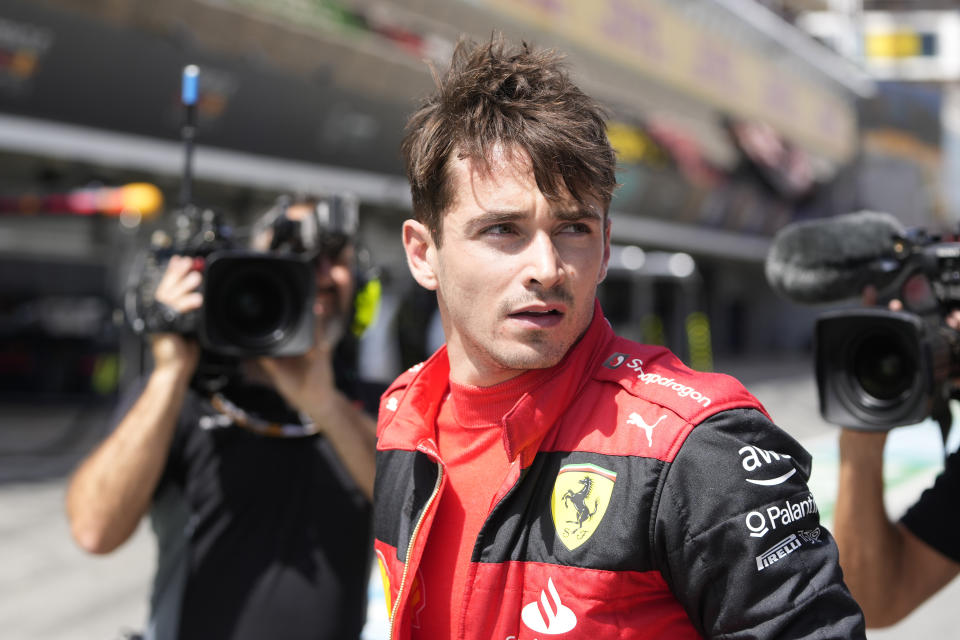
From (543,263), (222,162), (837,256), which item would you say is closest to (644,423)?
(543,263)

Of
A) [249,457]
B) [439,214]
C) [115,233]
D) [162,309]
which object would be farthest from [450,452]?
[115,233]

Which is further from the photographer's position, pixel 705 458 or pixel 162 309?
pixel 162 309

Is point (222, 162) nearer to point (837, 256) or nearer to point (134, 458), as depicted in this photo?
point (134, 458)

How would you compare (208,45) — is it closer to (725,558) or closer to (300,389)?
(300,389)

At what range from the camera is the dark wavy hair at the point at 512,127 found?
1195 mm

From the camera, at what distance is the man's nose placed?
1.18 m

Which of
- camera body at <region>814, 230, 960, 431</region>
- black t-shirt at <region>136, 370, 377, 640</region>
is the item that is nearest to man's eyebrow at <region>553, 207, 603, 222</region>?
camera body at <region>814, 230, 960, 431</region>

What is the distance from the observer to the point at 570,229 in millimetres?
1237

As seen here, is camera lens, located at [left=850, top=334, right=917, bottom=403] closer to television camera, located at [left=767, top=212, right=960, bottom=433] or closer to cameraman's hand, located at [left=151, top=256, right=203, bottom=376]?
television camera, located at [left=767, top=212, right=960, bottom=433]

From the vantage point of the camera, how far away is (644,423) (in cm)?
111

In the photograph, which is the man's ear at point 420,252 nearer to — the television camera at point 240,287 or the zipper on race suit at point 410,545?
the zipper on race suit at point 410,545

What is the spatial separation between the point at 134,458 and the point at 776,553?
1342 millimetres

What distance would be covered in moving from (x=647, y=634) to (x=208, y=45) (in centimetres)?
1044

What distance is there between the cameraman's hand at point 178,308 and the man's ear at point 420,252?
731 mm
